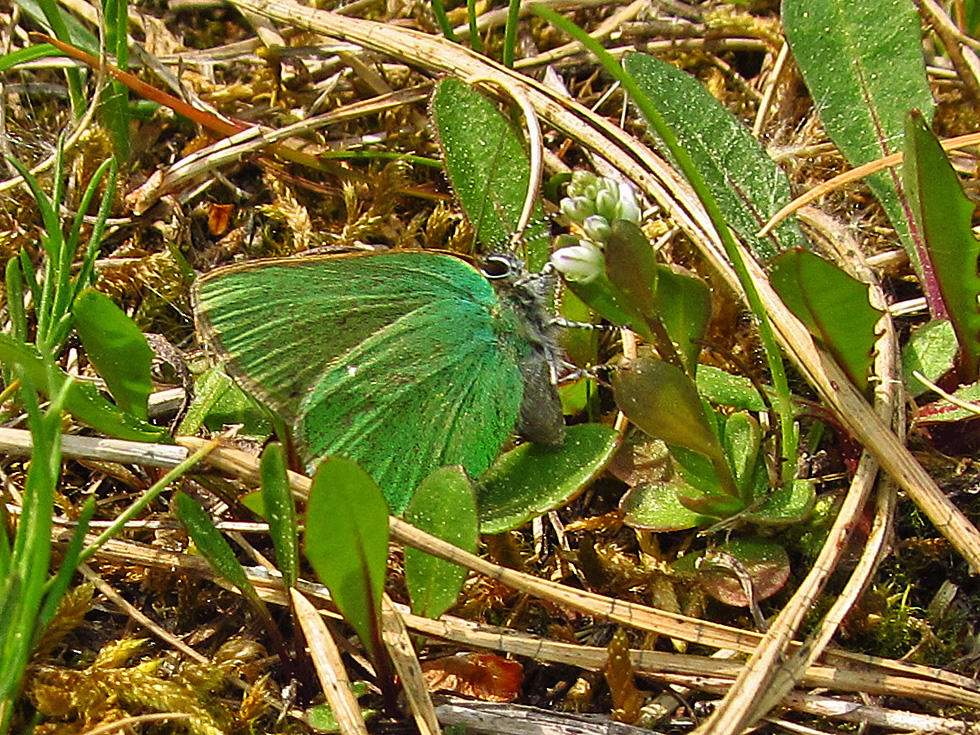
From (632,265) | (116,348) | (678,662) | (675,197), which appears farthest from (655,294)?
(116,348)

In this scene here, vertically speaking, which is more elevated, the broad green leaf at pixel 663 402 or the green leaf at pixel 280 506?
the broad green leaf at pixel 663 402

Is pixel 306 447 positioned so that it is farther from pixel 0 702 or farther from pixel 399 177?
pixel 399 177

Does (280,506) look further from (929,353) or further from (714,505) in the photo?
(929,353)

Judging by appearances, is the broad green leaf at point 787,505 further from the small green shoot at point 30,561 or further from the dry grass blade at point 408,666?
the small green shoot at point 30,561

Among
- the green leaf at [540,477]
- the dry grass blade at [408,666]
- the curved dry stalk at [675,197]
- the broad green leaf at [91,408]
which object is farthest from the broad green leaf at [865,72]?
the broad green leaf at [91,408]

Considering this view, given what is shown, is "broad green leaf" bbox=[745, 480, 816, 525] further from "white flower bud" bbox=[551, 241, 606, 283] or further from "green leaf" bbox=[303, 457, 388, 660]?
"green leaf" bbox=[303, 457, 388, 660]

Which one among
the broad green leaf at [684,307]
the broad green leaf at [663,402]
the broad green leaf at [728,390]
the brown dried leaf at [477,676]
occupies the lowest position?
the brown dried leaf at [477,676]
